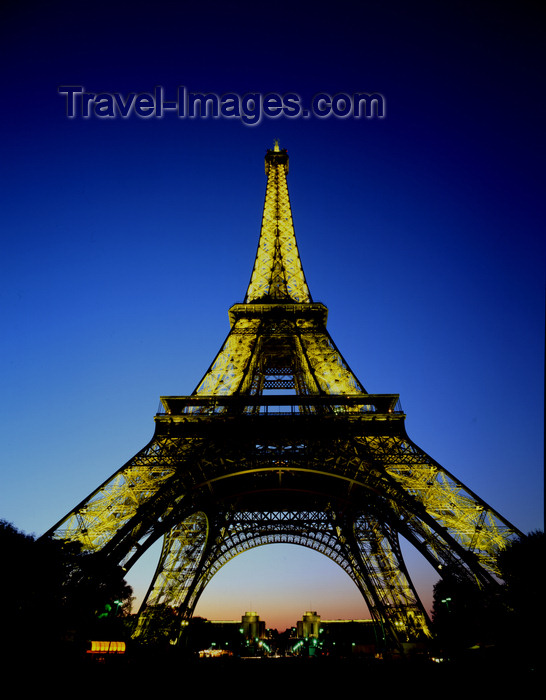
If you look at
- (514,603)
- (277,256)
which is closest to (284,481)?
(514,603)

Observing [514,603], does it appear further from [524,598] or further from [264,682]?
[264,682]

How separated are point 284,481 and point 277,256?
63.0ft

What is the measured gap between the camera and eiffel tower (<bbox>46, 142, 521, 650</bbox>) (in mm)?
17594

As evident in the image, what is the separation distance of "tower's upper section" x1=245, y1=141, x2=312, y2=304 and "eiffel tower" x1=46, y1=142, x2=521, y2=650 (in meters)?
0.18

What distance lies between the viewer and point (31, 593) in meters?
15.2

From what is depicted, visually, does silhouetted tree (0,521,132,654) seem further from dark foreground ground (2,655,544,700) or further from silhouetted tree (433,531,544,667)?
silhouetted tree (433,531,544,667)

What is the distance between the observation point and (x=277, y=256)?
122 feet

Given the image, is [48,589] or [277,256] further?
[277,256]

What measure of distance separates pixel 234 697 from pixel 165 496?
36.0 ft

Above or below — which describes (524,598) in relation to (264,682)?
above

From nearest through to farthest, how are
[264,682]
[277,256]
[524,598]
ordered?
[264,682] → [524,598] → [277,256]

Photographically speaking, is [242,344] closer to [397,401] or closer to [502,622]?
[397,401]

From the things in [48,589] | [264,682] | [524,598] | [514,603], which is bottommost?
[264,682]

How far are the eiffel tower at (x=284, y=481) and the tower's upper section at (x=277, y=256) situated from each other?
0.59 feet
